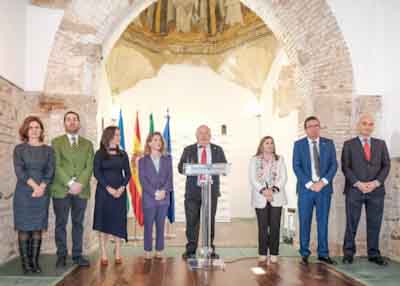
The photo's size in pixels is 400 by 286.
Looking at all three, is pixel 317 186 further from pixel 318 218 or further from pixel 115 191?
pixel 115 191

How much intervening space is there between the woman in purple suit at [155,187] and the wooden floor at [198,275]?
29 centimetres

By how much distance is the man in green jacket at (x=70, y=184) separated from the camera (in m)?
4.33

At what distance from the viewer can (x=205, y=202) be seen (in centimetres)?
426

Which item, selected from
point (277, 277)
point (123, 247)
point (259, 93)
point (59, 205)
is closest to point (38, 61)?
point (59, 205)

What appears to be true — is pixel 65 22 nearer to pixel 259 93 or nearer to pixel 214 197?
pixel 214 197

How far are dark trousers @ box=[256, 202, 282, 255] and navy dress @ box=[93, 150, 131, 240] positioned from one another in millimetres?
1463

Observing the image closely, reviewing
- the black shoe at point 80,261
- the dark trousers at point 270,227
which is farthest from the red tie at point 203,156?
the black shoe at point 80,261

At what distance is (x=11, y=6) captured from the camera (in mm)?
4805

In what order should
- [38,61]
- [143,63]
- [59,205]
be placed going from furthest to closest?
[143,63]
[38,61]
[59,205]

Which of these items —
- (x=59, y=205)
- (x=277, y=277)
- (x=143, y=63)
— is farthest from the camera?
(x=143, y=63)

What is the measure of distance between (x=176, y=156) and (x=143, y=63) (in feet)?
7.15

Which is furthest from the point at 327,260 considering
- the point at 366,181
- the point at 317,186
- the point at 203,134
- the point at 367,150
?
the point at 203,134

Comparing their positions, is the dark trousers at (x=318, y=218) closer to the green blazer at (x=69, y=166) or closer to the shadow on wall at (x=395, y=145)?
the shadow on wall at (x=395, y=145)

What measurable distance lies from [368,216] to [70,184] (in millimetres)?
3230
